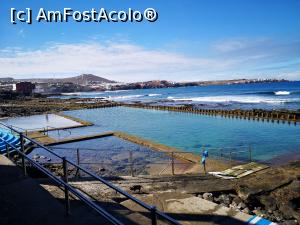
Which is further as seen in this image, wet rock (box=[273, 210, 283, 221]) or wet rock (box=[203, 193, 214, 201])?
wet rock (box=[203, 193, 214, 201])

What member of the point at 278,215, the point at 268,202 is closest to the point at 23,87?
the point at 268,202

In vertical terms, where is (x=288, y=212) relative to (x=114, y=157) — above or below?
above

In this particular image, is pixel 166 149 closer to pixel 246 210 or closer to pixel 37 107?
pixel 246 210

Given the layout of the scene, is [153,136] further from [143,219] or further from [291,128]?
[143,219]

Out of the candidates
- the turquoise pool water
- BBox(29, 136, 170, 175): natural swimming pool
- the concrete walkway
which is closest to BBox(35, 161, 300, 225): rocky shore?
the concrete walkway

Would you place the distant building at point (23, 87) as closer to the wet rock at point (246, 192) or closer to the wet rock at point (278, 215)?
the wet rock at point (246, 192)

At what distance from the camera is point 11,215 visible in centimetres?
467

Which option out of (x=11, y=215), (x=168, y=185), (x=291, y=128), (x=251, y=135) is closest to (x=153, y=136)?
(x=251, y=135)

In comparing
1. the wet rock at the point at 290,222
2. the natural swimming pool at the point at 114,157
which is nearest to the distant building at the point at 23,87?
the natural swimming pool at the point at 114,157

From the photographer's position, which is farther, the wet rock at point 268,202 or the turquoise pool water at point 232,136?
the turquoise pool water at point 232,136

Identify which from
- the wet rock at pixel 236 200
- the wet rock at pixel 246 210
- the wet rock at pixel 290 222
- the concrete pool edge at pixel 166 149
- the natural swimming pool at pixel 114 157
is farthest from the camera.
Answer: the natural swimming pool at pixel 114 157

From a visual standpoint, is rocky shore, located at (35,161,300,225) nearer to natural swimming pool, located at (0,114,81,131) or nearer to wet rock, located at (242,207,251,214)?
wet rock, located at (242,207,251,214)

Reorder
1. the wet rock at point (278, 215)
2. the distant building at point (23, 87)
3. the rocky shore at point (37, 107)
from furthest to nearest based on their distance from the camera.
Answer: the distant building at point (23, 87), the rocky shore at point (37, 107), the wet rock at point (278, 215)

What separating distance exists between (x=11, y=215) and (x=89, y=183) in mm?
3623
